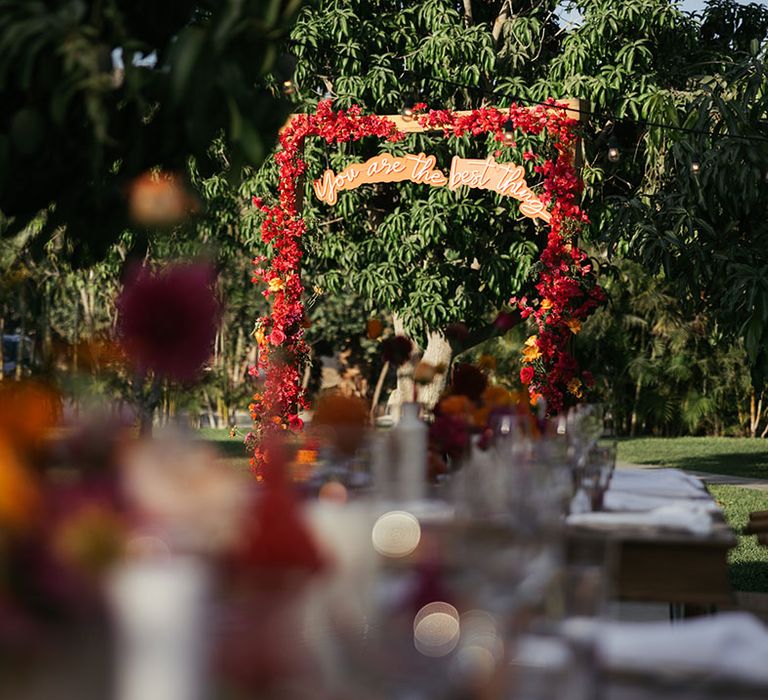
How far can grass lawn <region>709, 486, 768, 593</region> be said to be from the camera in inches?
270

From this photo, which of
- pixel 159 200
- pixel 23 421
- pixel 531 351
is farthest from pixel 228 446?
pixel 23 421

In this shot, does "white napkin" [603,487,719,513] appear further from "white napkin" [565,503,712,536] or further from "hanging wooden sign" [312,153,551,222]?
"hanging wooden sign" [312,153,551,222]

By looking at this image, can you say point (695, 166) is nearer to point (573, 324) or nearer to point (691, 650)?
point (573, 324)

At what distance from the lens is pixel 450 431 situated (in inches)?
115

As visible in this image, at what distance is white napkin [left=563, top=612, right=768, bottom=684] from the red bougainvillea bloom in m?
0.60

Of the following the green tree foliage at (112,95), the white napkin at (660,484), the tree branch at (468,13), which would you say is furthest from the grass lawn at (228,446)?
the green tree foliage at (112,95)

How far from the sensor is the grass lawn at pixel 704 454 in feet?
52.1

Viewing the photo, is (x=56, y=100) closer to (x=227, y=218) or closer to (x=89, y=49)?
(x=89, y=49)

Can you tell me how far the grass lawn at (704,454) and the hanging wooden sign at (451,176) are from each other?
6.03 m

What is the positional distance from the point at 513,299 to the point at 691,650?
371 inches

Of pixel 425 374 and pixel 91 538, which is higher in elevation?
pixel 425 374

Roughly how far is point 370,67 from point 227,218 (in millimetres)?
2837

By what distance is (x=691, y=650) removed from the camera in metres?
1.60

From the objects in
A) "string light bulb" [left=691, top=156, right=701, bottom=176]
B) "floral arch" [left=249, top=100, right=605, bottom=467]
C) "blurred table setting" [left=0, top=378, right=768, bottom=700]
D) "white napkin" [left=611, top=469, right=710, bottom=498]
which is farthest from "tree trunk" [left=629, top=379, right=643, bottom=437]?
"blurred table setting" [left=0, top=378, right=768, bottom=700]
